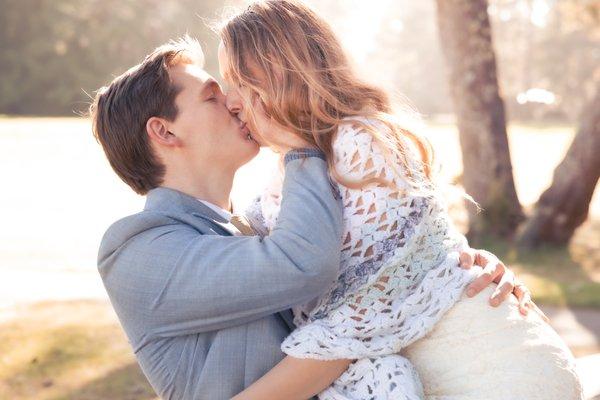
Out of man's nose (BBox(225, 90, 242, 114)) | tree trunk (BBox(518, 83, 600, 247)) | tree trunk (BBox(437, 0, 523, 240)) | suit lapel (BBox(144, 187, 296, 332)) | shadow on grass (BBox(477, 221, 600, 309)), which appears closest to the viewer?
suit lapel (BBox(144, 187, 296, 332))

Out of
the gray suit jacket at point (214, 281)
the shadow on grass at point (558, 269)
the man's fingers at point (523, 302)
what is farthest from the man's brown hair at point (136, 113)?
the shadow on grass at point (558, 269)

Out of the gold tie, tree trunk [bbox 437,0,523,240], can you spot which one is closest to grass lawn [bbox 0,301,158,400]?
the gold tie

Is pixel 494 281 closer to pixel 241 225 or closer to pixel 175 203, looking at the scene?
pixel 241 225

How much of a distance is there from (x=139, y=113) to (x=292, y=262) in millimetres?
705

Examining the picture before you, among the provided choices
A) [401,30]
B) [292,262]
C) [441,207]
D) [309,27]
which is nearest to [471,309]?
[441,207]

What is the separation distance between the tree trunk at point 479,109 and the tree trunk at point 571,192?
1.47ft

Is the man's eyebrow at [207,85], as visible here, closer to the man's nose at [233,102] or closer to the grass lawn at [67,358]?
the man's nose at [233,102]

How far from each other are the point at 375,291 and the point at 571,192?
7.01 metres

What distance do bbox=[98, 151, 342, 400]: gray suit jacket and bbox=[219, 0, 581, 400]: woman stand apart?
9cm

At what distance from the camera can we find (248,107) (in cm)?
236

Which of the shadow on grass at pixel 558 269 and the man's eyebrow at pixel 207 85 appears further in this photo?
the shadow on grass at pixel 558 269

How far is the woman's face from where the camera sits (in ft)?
7.63

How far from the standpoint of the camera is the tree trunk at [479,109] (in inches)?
351

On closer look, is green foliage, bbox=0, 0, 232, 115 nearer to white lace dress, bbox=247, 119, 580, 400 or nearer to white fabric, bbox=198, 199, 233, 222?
white fabric, bbox=198, 199, 233, 222
